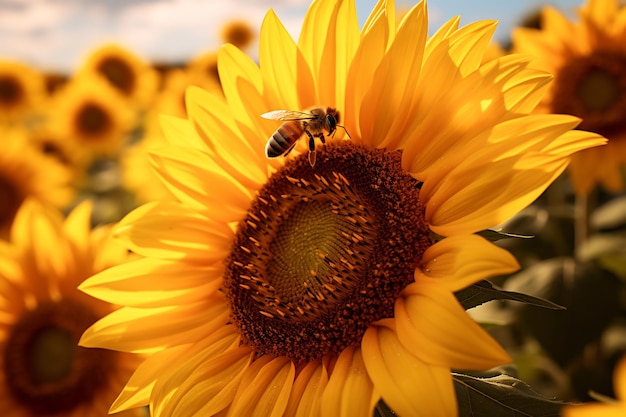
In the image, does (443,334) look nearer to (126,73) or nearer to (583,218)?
(583,218)

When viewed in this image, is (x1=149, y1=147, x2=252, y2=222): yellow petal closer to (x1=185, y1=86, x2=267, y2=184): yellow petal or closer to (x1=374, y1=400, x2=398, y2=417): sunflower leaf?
(x1=185, y1=86, x2=267, y2=184): yellow petal

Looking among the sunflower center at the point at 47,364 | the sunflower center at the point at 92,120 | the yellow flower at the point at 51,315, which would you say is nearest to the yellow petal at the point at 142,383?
the yellow flower at the point at 51,315

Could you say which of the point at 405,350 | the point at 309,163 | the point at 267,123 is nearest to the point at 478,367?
the point at 405,350

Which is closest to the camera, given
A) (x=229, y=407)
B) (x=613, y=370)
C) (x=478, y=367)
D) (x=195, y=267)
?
(x=478, y=367)

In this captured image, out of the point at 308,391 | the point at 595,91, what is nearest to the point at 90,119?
the point at 595,91

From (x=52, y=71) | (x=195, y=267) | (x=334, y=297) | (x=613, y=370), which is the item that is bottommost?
(x=613, y=370)

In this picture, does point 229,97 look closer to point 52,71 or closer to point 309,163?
point 309,163
